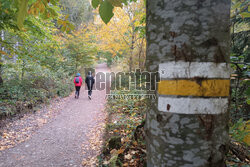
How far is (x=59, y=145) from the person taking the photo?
480 cm

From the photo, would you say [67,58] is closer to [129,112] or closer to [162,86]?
[129,112]

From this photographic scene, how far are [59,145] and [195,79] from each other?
516 cm

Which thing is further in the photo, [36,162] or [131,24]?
[131,24]

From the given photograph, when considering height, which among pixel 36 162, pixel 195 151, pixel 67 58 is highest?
pixel 67 58

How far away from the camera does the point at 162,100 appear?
2.73 ft

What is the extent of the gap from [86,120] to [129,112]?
2131mm

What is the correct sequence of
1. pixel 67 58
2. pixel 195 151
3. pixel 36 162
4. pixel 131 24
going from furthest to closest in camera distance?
pixel 67 58
pixel 131 24
pixel 36 162
pixel 195 151

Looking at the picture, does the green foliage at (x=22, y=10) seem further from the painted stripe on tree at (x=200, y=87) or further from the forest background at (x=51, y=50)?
the painted stripe on tree at (x=200, y=87)

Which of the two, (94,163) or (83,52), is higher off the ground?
(83,52)

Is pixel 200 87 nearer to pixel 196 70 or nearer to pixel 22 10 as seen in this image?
pixel 196 70

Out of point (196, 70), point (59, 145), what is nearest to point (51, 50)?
point (59, 145)

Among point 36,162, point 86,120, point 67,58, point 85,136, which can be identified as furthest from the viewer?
point 67,58

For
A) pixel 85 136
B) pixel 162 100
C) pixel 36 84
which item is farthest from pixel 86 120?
pixel 162 100

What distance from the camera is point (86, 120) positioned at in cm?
682
